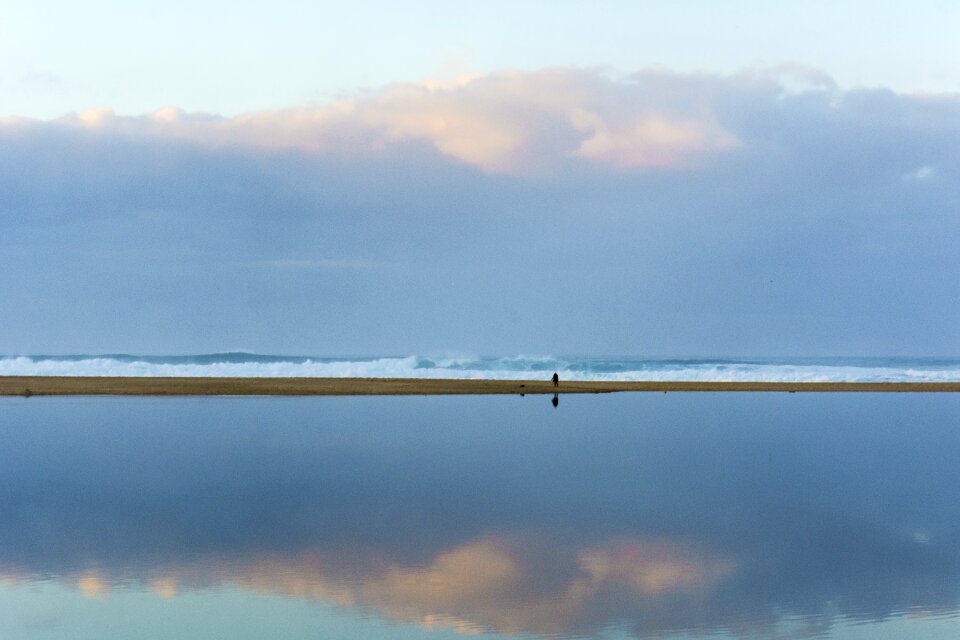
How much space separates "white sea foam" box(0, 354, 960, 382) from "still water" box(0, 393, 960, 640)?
50.7 m

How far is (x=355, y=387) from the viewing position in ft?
194

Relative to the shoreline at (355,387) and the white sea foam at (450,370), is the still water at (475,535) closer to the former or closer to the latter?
the shoreline at (355,387)

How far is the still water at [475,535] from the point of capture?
34.4 feet

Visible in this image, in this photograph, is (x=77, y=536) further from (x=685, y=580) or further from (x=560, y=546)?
(x=685, y=580)

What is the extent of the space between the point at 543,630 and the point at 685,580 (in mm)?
2771

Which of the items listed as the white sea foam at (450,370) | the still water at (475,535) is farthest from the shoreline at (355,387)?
the still water at (475,535)

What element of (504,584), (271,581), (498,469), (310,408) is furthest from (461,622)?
(310,408)

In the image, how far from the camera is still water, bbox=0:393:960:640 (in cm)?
1048

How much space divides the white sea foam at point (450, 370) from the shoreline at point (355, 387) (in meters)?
10.6

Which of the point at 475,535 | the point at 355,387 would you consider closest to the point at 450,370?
the point at 355,387

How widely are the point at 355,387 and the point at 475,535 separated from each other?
4530 centimetres

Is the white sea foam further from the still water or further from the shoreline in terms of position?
the still water

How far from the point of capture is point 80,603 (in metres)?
10.8

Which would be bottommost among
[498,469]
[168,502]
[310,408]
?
[168,502]
